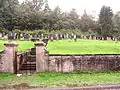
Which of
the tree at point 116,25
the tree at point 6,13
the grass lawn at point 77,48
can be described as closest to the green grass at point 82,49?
the grass lawn at point 77,48

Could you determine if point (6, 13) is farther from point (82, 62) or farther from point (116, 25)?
point (82, 62)

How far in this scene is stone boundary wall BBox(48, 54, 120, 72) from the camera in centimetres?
1923

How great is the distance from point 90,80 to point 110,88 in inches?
148

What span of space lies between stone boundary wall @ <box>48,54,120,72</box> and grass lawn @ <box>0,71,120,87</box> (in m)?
0.42

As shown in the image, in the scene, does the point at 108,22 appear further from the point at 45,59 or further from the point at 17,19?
the point at 45,59

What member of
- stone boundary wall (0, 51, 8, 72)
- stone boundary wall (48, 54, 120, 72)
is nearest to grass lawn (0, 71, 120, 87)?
stone boundary wall (48, 54, 120, 72)

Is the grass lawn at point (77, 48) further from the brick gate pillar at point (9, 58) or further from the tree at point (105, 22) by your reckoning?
the tree at point (105, 22)

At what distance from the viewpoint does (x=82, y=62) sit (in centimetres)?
1950

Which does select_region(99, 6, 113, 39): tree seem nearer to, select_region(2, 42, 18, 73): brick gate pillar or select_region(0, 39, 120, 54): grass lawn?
select_region(0, 39, 120, 54): grass lawn

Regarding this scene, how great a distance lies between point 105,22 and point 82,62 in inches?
1918

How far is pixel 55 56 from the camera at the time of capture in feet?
63.1

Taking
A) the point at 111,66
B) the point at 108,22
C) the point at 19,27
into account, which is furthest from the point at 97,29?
the point at 111,66

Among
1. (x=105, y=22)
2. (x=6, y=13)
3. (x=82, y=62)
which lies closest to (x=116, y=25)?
(x=105, y=22)

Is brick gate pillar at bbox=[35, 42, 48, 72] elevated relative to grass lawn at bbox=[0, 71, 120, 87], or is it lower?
elevated
